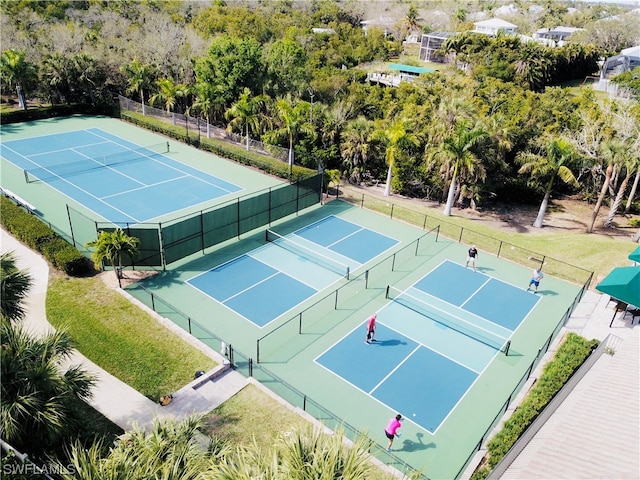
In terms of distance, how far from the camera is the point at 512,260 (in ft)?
78.3

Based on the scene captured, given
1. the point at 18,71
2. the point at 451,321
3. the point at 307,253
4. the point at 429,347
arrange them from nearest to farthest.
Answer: the point at 429,347
the point at 451,321
the point at 307,253
the point at 18,71

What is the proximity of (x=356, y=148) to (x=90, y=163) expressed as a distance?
17528mm

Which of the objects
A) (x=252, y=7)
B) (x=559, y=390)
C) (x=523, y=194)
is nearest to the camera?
(x=559, y=390)

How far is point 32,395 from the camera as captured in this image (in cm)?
885

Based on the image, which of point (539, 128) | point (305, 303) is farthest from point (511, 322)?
point (539, 128)

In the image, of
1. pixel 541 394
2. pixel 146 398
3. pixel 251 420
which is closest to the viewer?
pixel 251 420

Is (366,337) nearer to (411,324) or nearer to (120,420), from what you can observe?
(411,324)


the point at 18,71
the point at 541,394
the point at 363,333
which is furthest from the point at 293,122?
the point at 18,71

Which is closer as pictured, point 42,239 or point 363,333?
point 363,333

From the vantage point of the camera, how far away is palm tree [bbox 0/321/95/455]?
28.3 feet

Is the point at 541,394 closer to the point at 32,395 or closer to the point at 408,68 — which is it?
the point at 32,395

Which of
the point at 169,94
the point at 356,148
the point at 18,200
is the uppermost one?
the point at 169,94

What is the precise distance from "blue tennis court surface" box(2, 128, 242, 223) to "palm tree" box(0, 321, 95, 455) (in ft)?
51.3

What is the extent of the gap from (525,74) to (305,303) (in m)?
48.9
